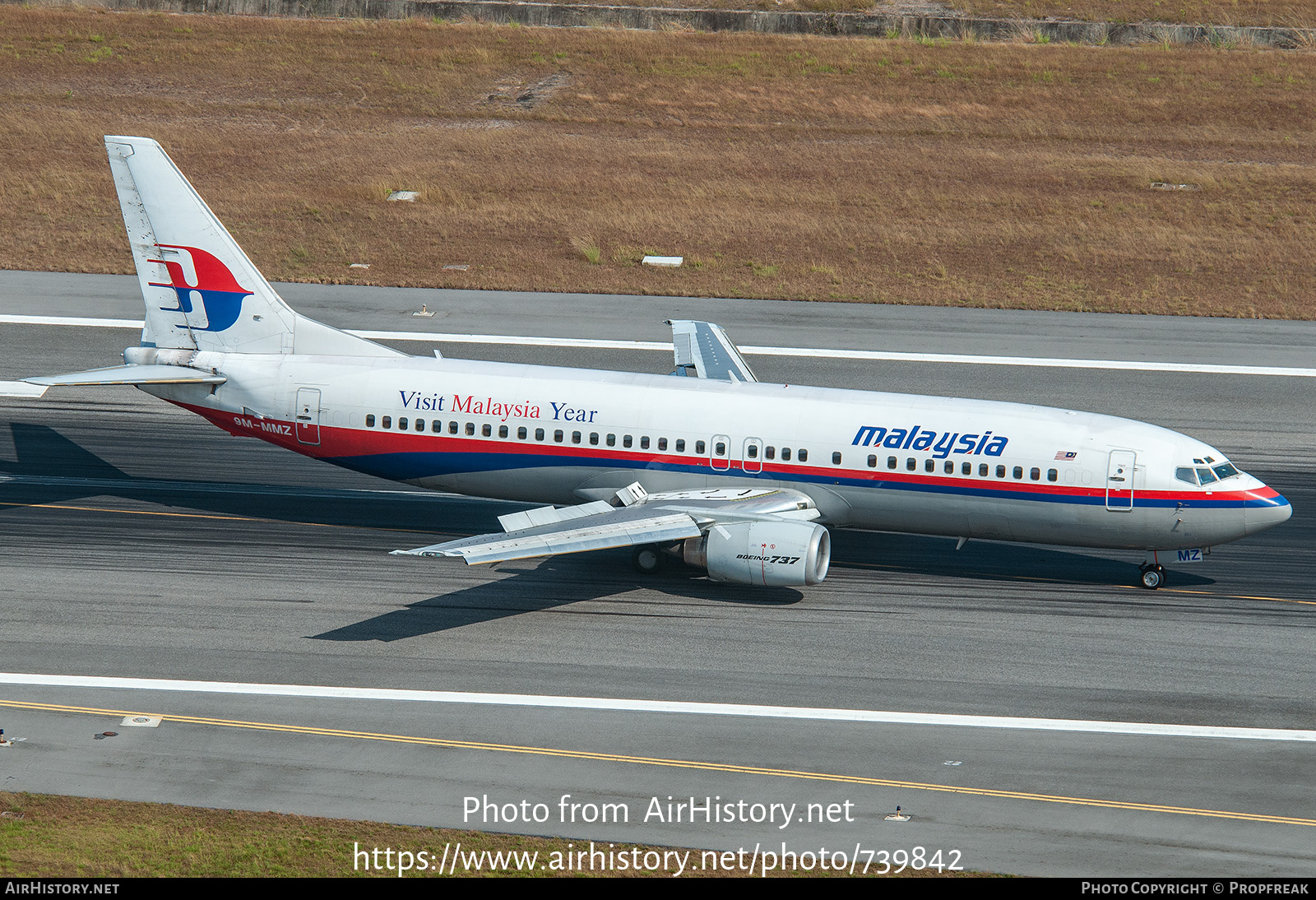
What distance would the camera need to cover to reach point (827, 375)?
50.8 m

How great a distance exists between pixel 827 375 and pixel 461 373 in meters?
18.3

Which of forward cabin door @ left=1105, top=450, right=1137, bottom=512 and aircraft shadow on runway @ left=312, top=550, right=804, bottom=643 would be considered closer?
aircraft shadow on runway @ left=312, top=550, right=804, bottom=643

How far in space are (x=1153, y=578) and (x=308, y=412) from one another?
22272 mm

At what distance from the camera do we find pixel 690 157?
253ft

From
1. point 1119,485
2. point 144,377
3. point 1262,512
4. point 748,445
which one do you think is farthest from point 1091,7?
point 144,377

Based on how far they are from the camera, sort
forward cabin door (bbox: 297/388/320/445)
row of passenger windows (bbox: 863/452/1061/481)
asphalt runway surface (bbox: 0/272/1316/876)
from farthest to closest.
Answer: forward cabin door (bbox: 297/388/320/445), row of passenger windows (bbox: 863/452/1061/481), asphalt runway surface (bbox: 0/272/1316/876)

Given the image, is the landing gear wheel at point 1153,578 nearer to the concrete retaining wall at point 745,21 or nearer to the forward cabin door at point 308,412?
the forward cabin door at point 308,412

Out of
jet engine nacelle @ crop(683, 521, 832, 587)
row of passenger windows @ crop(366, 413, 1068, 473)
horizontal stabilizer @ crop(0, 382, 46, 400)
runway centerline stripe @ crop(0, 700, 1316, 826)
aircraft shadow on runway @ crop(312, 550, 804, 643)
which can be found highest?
row of passenger windows @ crop(366, 413, 1068, 473)

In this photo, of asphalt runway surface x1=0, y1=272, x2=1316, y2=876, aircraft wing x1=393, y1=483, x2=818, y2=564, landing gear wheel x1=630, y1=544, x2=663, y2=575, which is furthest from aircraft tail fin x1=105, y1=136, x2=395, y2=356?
landing gear wheel x1=630, y1=544, x2=663, y2=575

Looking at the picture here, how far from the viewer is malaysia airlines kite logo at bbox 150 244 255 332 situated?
37.8m

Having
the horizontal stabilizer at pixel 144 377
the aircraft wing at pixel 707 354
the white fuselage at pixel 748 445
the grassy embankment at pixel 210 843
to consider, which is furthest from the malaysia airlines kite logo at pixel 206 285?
the grassy embankment at pixel 210 843

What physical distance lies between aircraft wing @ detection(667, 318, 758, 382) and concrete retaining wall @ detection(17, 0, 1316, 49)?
5944cm

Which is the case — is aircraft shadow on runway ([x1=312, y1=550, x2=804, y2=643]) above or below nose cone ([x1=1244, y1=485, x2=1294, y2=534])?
below

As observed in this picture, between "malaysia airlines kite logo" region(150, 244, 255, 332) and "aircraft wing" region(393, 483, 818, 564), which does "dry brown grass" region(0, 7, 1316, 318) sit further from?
"aircraft wing" region(393, 483, 818, 564)
